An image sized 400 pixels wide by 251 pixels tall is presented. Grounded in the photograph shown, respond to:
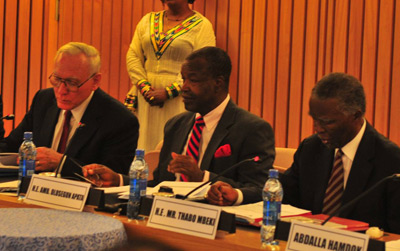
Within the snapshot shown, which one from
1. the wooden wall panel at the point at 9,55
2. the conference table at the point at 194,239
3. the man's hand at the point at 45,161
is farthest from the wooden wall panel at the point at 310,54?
the wooden wall panel at the point at 9,55

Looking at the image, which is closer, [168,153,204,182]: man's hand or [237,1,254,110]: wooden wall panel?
[168,153,204,182]: man's hand

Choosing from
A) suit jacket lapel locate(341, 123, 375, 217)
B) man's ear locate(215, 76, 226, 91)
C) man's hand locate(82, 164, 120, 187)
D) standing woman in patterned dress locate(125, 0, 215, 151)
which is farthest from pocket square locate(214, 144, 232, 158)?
standing woman in patterned dress locate(125, 0, 215, 151)

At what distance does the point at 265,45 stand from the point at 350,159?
3.09 meters

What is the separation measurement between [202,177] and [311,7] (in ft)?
10.2

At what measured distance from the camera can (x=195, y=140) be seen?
3457mm

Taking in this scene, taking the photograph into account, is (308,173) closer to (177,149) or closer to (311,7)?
(177,149)

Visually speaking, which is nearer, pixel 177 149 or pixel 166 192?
pixel 166 192

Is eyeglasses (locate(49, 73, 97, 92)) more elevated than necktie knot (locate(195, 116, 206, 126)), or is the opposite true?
eyeglasses (locate(49, 73, 97, 92))

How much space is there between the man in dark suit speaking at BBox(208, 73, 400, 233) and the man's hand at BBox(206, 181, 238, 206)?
542 millimetres

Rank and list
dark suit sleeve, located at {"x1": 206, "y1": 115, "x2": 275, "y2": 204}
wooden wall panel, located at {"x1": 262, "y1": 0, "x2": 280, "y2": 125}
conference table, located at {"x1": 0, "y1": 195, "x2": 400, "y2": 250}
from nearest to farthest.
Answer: conference table, located at {"x1": 0, "y1": 195, "x2": 400, "y2": 250} < dark suit sleeve, located at {"x1": 206, "y1": 115, "x2": 275, "y2": 204} < wooden wall panel, located at {"x1": 262, "y1": 0, "x2": 280, "y2": 125}

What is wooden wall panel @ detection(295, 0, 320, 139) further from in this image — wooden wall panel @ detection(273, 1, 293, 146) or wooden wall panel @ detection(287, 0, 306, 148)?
wooden wall panel @ detection(273, 1, 293, 146)

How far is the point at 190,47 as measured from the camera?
5547 mm

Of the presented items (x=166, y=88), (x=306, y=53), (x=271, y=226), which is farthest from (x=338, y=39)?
(x=271, y=226)

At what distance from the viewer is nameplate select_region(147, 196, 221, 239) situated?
2.01 m
